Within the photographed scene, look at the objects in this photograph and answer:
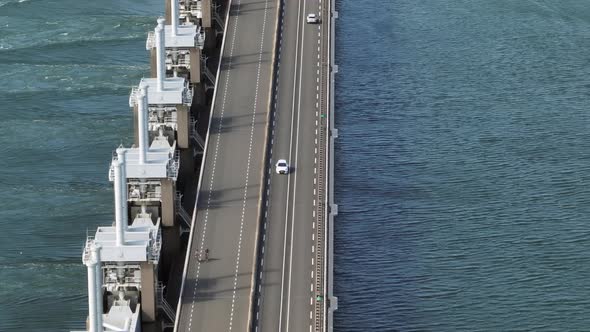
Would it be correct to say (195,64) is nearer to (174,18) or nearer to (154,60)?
(174,18)

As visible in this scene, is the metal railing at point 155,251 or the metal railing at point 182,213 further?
the metal railing at point 182,213

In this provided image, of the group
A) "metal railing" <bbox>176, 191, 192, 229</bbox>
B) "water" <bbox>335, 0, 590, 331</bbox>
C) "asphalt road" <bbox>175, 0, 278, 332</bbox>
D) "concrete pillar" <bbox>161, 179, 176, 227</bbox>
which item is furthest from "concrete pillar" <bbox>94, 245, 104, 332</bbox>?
"water" <bbox>335, 0, 590, 331</bbox>

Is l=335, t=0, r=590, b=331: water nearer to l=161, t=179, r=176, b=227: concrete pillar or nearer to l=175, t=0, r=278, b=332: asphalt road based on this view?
l=175, t=0, r=278, b=332: asphalt road

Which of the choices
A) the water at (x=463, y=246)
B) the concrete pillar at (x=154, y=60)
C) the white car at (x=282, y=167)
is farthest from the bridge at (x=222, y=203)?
the water at (x=463, y=246)

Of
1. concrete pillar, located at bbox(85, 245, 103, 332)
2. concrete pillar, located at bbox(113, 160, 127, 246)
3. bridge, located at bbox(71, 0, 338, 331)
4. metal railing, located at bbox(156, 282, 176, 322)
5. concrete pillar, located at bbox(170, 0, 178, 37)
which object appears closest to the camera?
concrete pillar, located at bbox(85, 245, 103, 332)

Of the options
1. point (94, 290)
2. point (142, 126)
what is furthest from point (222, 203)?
point (94, 290)

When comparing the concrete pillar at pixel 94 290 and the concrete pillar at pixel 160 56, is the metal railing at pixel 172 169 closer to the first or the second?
the concrete pillar at pixel 160 56
